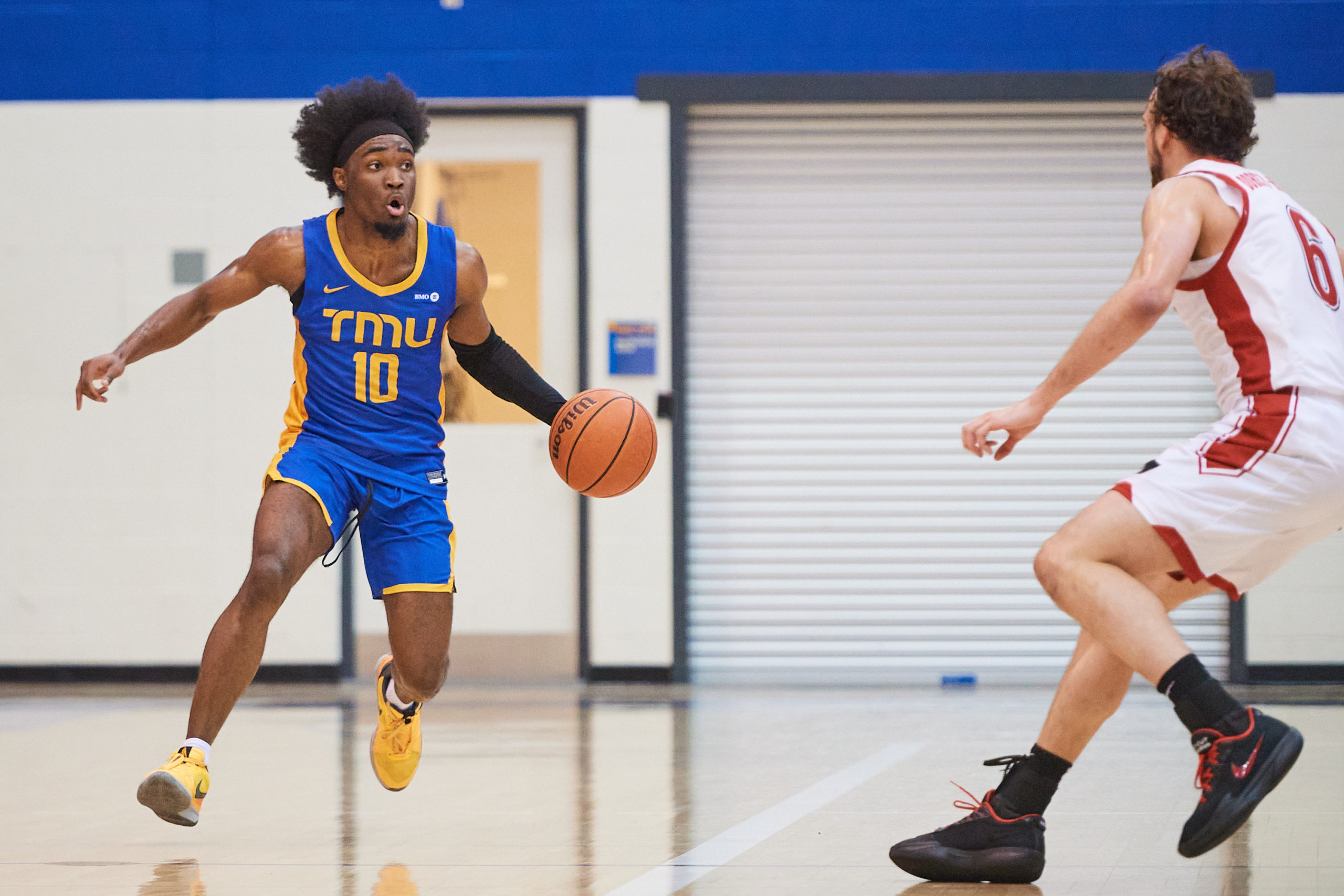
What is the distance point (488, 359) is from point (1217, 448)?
237 cm

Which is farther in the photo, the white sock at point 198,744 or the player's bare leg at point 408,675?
the player's bare leg at point 408,675

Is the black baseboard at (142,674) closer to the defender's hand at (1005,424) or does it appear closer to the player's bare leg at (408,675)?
the player's bare leg at (408,675)

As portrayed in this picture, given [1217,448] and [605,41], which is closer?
[1217,448]

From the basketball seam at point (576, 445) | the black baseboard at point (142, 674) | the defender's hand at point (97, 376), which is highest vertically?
the defender's hand at point (97, 376)

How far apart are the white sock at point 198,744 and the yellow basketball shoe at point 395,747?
2.42ft

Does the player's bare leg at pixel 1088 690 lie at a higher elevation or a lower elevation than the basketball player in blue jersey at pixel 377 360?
lower

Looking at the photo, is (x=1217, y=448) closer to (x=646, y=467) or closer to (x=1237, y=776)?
(x=1237, y=776)

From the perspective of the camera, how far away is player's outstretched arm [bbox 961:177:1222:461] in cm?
305

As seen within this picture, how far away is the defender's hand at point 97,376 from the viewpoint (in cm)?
401

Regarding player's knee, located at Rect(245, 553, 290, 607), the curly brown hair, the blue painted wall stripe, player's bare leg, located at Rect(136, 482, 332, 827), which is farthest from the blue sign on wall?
the curly brown hair

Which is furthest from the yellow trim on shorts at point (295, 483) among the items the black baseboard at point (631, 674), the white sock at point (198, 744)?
the black baseboard at point (631, 674)

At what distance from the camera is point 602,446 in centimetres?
456

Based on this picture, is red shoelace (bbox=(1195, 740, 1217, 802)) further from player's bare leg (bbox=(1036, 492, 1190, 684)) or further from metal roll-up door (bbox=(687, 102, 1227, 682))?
metal roll-up door (bbox=(687, 102, 1227, 682))

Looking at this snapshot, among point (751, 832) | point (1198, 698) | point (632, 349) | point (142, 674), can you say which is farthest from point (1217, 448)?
point (142, 674)
